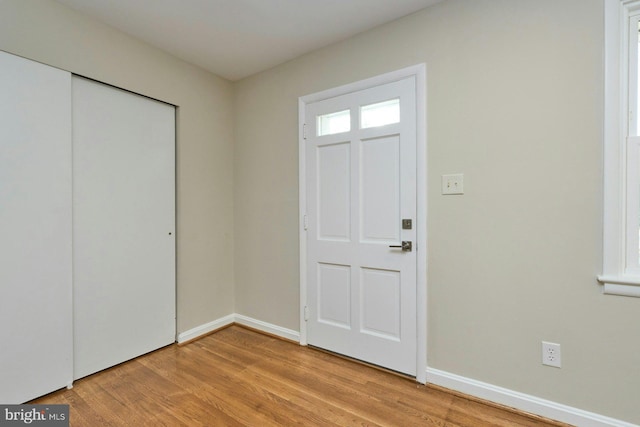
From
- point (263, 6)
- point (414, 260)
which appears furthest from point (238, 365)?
point (263, 6)

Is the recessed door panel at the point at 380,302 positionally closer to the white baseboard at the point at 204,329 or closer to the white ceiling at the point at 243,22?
the white baseboard at the point at 204,329

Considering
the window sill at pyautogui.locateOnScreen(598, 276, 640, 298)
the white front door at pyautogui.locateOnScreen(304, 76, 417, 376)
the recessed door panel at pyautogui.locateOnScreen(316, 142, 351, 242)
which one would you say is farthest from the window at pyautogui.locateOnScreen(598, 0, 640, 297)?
the recessed door panel at pyautogui.locateOnScreen(316, 142, 351, 242)

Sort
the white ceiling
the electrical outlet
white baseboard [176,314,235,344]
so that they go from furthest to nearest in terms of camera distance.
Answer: white baseboard [176,314,235,344]
the white ceiling
the electrical outlet

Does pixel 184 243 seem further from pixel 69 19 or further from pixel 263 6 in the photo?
pixel 263 6

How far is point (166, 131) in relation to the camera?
257 cm

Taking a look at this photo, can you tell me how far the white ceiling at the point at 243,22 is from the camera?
1.95m

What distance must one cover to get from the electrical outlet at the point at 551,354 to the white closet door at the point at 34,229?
2961 millimetres

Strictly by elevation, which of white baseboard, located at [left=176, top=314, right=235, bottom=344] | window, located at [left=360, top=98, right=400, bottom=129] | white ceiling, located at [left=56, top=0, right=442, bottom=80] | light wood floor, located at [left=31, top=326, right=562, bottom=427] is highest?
white ceiling, located at [left=56, top=0, right=442, bottom=80]

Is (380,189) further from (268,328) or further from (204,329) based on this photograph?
(204,329)

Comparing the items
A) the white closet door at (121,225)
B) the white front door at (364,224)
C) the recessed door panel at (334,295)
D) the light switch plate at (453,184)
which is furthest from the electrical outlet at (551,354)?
the white closet door at (121,225)

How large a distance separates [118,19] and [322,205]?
79.2 inches

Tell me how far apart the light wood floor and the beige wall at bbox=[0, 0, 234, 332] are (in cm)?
63

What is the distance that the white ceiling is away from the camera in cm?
195

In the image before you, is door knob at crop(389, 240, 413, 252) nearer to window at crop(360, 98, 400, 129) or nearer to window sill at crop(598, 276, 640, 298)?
window at crop(360, 98, 400, 129)
